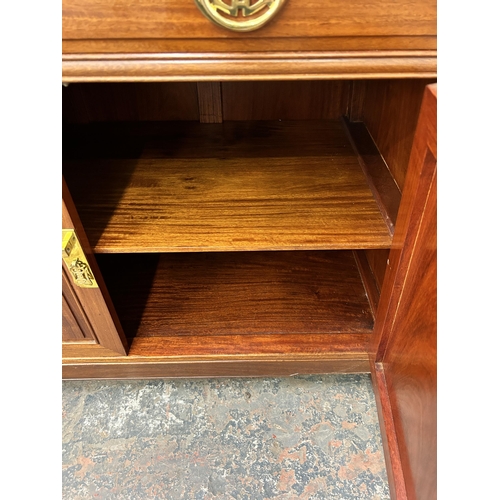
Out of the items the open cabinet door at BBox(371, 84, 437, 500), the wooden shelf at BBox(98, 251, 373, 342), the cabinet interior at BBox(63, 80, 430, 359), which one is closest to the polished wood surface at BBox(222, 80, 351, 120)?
the cabinet interior at BBox(63, 80, 430, 359)

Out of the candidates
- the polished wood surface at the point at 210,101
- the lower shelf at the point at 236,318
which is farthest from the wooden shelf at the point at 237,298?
the polished wood surface at the point at 210,101

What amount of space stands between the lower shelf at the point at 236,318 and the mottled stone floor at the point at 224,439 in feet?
0.16

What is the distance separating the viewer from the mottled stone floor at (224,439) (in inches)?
22.4

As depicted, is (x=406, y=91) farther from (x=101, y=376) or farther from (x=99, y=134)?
(x=101, y=376)

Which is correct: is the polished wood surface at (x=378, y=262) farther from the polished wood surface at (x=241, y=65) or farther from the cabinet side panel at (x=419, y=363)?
the polished wood surface at (x=241, y=65)

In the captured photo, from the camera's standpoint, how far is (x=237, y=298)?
675mm

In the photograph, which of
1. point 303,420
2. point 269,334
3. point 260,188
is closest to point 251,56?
point 260,188

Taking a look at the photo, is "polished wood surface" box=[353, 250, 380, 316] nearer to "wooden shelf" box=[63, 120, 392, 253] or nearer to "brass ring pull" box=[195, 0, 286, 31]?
"wooden shelf" box=[63, 120, 392, 253]

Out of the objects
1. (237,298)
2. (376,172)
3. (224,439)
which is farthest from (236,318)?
(376,172)

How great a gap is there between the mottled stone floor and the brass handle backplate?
0.81 feet

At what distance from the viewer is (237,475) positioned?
58 centimetres

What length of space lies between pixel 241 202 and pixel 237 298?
189 mm

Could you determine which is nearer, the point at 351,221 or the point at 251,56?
the point at 251,56

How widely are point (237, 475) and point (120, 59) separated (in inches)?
20.0
